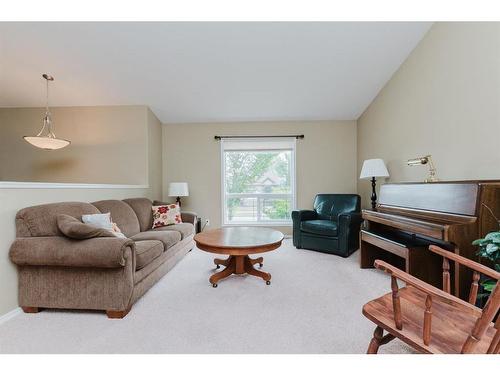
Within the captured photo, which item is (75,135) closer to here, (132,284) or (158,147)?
(158,147)

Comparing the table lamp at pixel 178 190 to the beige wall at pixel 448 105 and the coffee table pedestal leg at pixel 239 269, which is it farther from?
the beige wall at pixel 448 105

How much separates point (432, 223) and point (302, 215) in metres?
1.97

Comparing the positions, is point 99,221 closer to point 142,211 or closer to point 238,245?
point 142,211

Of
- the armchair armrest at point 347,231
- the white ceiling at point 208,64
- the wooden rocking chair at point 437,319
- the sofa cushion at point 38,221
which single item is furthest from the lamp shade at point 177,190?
the wooden rocking chair at point 437,319

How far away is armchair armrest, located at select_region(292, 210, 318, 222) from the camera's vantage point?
3602 millimetres

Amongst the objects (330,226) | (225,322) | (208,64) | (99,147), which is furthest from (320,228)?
(99,147)

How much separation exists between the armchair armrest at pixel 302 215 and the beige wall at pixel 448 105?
1279 mm

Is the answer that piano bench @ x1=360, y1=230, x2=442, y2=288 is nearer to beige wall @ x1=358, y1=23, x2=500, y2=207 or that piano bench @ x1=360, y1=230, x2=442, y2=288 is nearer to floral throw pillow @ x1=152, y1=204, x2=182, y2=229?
beige wall @ x1=358, y1=23, x2=500, y2=207

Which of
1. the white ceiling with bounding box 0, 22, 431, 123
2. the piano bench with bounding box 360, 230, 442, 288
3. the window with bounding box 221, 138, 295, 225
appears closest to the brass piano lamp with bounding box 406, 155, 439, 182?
the piano bench with bounding box 360, 230, 442, 288

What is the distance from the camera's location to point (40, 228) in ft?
6.16
